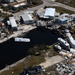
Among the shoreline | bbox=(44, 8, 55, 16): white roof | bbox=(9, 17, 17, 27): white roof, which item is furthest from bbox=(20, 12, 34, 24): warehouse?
bbox=(44, 8, 55, 16): white roof

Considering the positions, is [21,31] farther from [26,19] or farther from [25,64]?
[25,64]

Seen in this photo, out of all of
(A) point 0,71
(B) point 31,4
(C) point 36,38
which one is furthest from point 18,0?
(A) point 0,71

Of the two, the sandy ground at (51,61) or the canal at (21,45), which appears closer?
the sandy ground at (51,61)

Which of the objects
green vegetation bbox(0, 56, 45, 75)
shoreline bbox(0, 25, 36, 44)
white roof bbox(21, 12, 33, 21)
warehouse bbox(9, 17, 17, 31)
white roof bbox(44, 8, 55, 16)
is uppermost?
white roof bbox(44, 8, 55, 16)

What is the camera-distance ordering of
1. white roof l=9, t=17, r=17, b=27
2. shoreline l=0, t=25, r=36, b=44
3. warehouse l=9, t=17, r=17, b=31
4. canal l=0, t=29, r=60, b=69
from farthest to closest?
white roof l=9, t=17, r=17, b=27 → warehouse l=9, t=17, r=17, b=31 → shoreline l=0, t=25, r=36, b=44 → canal l=0, t=29, r=60, b=69

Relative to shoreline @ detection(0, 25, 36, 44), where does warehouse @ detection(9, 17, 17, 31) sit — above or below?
above

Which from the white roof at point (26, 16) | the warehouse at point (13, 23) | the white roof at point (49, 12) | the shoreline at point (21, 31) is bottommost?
the shoreline at point (21, 31)

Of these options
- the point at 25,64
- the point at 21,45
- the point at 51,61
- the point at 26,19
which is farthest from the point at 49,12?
the point at 25,64

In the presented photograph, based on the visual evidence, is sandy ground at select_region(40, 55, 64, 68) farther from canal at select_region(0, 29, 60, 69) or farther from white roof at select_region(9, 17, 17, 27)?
white roof at select_region(9, 17, 17, 27)

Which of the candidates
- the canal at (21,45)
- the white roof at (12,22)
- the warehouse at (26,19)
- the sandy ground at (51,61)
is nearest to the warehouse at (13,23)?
the white roof at (12,22)

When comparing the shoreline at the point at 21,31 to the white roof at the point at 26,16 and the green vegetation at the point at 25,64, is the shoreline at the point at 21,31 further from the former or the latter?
the green vegetation at the point at 25,64
